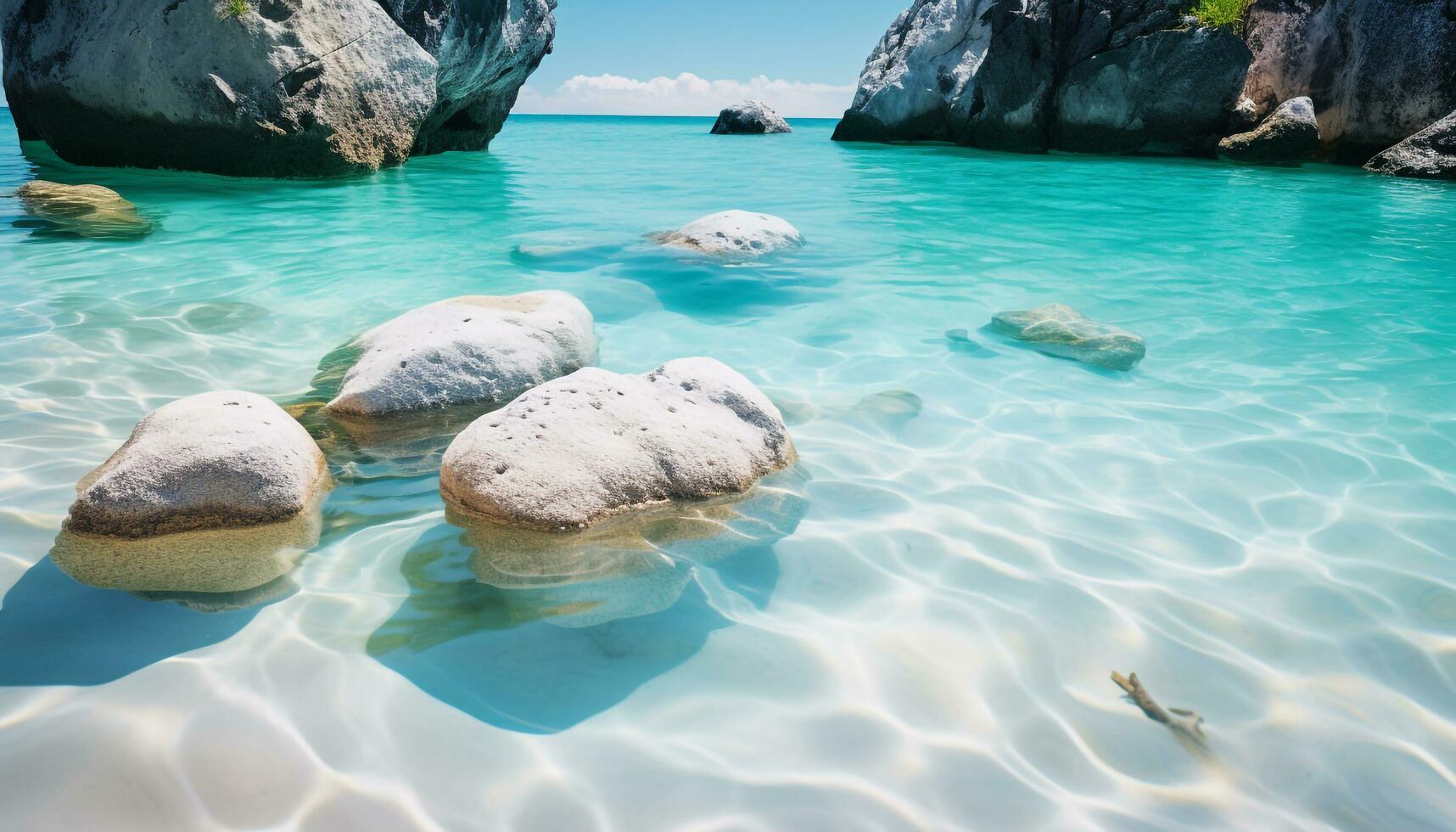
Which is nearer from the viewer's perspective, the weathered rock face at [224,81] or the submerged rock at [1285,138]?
the weathered rock face at [224,81]

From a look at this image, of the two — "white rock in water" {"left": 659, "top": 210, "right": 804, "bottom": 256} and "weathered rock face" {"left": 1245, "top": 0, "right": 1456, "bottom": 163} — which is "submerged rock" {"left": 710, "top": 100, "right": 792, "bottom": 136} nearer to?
"weathered rock face" {"left": 1245, "top": 0, "right": 1456, "bottom": 163}

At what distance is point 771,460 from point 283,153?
1093cm

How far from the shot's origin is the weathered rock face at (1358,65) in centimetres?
1541

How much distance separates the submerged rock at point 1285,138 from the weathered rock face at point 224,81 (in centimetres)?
1605

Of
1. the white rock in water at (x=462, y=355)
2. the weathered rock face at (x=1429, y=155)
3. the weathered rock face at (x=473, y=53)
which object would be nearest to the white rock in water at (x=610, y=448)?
the white rock in water at (x=462, y=355)

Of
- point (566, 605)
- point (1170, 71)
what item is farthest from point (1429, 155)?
point (566, 605)

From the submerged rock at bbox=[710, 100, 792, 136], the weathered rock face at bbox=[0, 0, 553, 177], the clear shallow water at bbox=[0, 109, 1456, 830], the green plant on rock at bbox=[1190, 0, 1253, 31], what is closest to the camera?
the clear shallow water at bbox=[0, 109, 1456, 830]

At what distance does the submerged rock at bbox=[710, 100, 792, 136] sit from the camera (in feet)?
120

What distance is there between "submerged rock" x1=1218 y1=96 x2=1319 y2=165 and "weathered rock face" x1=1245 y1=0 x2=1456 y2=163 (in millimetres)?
525

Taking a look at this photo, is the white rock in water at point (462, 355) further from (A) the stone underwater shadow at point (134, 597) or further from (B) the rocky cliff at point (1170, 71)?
(B) the rocky cliff at point (1170, 71)

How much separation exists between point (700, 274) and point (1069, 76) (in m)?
17.2

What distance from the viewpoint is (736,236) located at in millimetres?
7387

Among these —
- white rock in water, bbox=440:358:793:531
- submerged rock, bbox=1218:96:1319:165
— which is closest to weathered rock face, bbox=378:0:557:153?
white rock in water, bbox=440:358:793:531

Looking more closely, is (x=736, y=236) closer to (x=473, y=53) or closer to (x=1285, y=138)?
(x=473, y=53)
